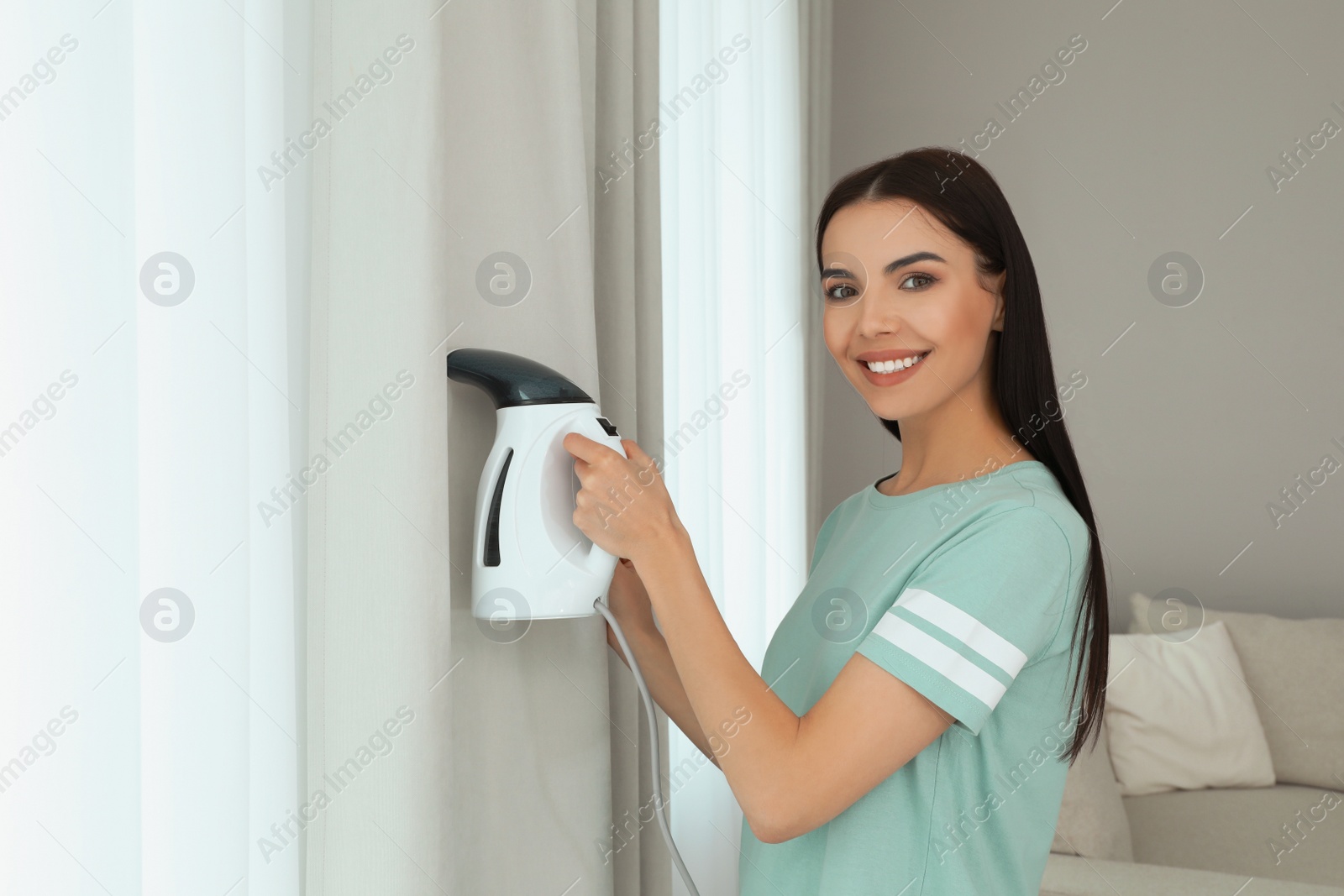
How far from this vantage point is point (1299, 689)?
2.61 meters

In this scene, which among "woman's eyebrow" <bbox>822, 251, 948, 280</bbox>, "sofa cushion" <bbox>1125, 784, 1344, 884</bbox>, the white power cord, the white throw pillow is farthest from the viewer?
the white throw pillow

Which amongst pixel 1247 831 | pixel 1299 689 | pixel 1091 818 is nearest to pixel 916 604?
pixel 1091 818

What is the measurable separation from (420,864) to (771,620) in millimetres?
1532

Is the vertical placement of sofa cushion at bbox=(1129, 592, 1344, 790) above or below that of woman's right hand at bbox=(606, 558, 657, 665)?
below

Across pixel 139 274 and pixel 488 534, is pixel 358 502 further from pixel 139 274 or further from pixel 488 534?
pixel 139 274

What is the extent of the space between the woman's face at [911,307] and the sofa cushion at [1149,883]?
3.34 ft

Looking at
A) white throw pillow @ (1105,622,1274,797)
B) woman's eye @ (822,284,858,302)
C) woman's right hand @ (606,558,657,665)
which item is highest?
woman's eye @ (822,284,858,302)

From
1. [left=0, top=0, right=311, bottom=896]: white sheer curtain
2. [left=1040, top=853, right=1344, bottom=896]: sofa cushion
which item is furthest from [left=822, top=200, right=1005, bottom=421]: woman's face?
[left=1040, top=853, right=1344, bottom=896]: sofa cushion

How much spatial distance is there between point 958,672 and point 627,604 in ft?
1.17

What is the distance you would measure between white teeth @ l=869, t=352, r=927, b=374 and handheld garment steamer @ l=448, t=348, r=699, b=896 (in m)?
0.36

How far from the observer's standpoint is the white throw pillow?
2486 millimetres

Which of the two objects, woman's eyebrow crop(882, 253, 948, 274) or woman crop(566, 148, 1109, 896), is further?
woman's eyebrow crop(882, 253, 948, 274)

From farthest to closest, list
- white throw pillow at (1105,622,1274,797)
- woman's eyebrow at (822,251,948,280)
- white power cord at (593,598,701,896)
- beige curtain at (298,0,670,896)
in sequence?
white throw pillow at (1105,622,1274,797)
woman's eyebrow at (822,251,948,280)
white power cord at (593,598,701,896)
beige curtain at (298,0,670,896)

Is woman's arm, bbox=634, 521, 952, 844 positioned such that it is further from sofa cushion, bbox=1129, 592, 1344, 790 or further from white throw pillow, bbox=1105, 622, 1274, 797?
sofa cushion, bbox=1129, 592, 1344, 790
